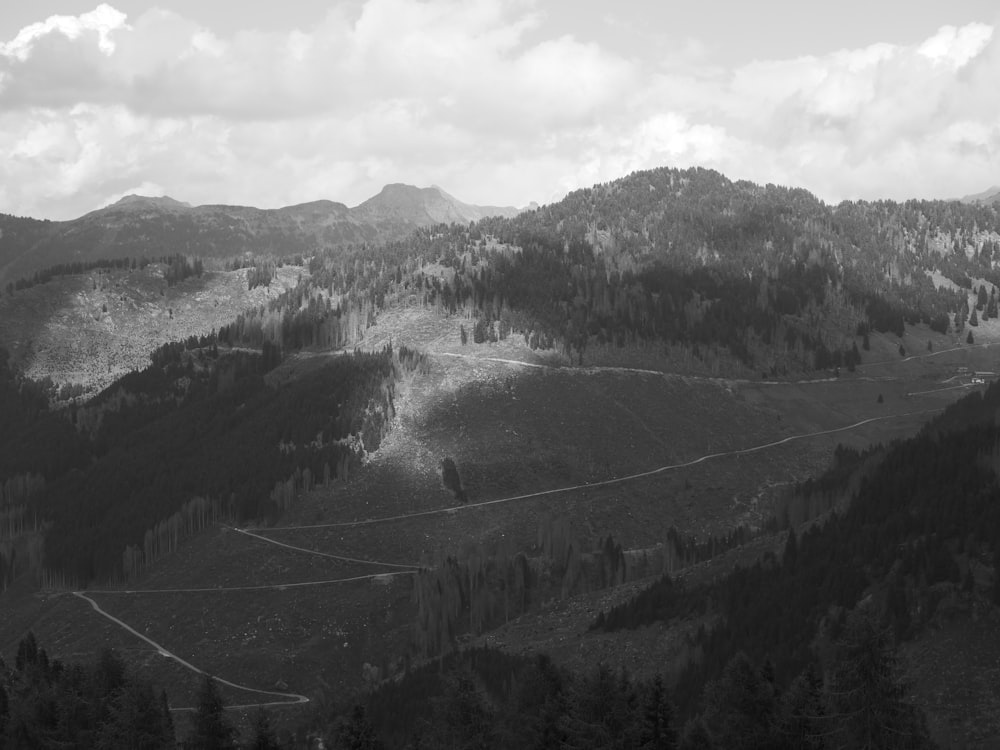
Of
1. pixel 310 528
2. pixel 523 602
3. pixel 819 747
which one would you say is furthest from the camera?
pixel 310 528

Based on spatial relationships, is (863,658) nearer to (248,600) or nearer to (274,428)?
(248,600)

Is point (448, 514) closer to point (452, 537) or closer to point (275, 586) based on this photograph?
point (452, 537)

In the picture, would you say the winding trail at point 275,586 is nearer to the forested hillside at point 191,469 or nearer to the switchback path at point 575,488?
the forested hillside at point 191,469

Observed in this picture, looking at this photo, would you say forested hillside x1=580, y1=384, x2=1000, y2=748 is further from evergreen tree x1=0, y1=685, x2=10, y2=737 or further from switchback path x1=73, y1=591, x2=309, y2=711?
evergreen tree x1=0, y1=685, x2=10, y2=737

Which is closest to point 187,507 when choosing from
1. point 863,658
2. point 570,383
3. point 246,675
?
point 246,675

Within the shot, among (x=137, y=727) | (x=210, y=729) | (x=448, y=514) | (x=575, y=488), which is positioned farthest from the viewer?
(x=575, y=488)

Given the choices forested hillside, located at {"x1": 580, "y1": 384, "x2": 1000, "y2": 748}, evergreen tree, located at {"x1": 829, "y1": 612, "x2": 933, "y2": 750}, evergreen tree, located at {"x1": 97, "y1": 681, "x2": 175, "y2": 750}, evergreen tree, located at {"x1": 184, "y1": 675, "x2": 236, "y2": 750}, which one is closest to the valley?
forested hillside, located at {"x1": 580, "y1": 384, "x2": 1000, "y2": 748}

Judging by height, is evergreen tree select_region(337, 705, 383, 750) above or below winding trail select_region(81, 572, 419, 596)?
above

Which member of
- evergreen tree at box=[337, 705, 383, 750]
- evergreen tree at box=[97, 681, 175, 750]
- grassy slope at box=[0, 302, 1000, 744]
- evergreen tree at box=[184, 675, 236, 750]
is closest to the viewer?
evergreen tree at box=[337, 705, 383, 750]

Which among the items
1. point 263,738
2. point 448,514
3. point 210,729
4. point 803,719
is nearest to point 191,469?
point 448,514
